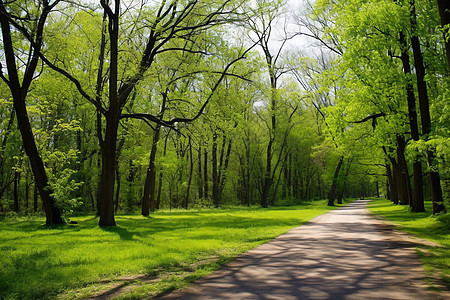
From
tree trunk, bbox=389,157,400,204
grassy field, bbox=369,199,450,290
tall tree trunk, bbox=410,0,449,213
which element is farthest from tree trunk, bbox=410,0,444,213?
tree trunk, bbox=389,157,400,204

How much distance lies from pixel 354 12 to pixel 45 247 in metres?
17.6

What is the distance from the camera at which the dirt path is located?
529cm

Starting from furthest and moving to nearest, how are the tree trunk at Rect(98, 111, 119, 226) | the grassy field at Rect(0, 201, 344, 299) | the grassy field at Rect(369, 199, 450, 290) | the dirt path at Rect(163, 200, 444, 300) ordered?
the tree trunk at Rect(98, 111, 119, 226), the grassy field at Rect(0, 201, 344, 299), the grassy field at Rect(369, 199, 450, 290), the dirt path at Rect(163, 200, 444, 300)

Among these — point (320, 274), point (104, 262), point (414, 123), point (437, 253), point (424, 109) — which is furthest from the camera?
point (414, 123)

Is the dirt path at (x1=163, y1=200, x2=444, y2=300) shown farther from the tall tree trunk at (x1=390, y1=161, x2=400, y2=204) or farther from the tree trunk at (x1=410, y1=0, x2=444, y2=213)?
the tall tree trunk at (x1=390, y1=161, x2=400, y2=204)

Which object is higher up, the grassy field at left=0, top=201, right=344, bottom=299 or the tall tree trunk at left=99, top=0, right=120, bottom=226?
the tall tree trunk at left=99, top=0, right=120, bottom=226

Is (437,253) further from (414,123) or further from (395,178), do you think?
(395,178)

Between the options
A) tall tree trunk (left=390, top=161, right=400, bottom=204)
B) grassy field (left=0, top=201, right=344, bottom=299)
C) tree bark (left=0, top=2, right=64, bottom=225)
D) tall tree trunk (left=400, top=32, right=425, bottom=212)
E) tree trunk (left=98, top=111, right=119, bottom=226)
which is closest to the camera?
grassy field (left=0, top=201, right=344, bottom=299)

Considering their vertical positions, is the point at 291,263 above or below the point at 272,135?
below

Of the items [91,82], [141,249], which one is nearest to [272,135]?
[91,82]

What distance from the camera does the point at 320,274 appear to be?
21.3 ft

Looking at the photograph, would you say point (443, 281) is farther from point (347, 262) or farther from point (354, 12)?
point (354, 12)

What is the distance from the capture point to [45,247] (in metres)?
10.3

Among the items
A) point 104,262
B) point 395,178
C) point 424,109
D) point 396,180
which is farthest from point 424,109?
point 395,178
